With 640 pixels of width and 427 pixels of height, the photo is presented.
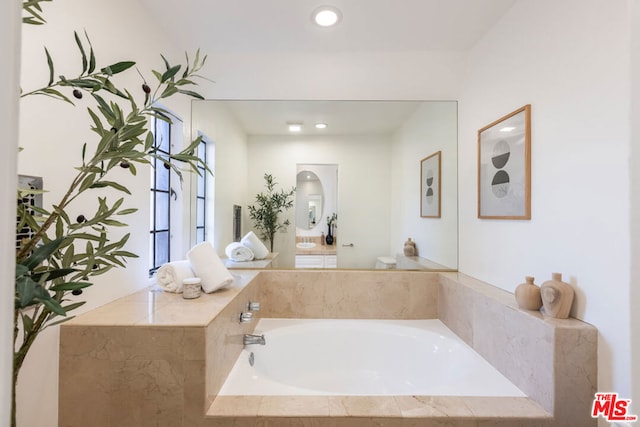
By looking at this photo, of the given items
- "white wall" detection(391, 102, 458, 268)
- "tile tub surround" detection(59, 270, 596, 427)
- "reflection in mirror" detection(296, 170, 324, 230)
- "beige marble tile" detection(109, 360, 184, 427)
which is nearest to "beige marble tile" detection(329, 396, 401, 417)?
"tile tub surround" detection(59, 270, 596, 427)

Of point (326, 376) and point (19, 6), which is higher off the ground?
point (19, 6)

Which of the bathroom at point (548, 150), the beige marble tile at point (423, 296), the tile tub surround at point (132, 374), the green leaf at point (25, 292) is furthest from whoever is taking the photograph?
the beige marble tile at point (423, 296)

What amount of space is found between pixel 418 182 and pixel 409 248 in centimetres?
56

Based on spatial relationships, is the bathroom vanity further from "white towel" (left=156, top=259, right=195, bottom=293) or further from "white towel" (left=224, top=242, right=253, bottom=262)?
"white towel" (left=156, top=259, right=195, bottom=293)

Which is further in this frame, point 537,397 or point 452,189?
point 452,189

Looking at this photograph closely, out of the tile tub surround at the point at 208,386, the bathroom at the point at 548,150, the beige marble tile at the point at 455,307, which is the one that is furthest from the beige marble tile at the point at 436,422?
the beige marble tile at the point at 455,307

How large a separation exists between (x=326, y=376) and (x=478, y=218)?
1.52 metres

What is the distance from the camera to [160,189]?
2037 millimetres

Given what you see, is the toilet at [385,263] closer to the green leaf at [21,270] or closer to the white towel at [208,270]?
the white towel at [208,270]

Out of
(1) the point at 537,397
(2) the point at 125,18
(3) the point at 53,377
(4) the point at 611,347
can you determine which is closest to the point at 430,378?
(1) the point at 537,397

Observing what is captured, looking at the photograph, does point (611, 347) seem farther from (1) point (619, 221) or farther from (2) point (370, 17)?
(2) point (370, 17)

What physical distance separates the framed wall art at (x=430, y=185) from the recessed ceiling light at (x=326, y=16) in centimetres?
125

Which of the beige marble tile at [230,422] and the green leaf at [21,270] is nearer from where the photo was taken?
the green leaf at [21,270]

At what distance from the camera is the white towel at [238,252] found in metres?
2.43
